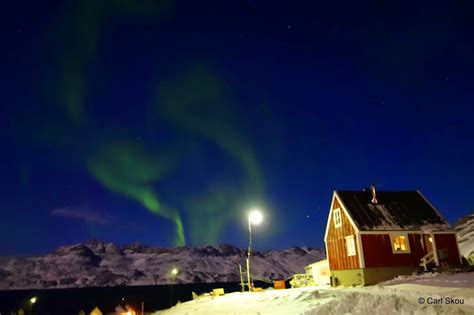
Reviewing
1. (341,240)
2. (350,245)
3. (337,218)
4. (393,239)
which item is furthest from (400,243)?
(337,218)

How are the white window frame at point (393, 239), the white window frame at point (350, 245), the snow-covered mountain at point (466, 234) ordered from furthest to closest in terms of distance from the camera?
the snow-covered mountain at point (466, 234)
the white window frame at point (350, 245)
the white window frame at point (393, 239)

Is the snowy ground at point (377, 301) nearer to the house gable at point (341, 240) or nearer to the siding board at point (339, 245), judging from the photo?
the house gable at point (341, 240)

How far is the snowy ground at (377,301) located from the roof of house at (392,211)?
18.6ft

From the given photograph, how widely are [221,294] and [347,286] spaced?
12.6 metres

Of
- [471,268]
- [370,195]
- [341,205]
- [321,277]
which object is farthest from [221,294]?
[471,268]

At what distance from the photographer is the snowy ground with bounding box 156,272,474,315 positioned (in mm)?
19125

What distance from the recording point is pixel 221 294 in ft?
136

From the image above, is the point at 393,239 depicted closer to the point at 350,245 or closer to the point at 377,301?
the point at 350,245

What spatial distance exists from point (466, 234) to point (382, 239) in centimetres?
4819

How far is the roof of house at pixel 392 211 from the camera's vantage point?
3725cm

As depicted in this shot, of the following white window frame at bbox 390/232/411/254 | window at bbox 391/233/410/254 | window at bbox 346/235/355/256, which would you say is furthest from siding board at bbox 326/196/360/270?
window at bbox 391/233/410/254

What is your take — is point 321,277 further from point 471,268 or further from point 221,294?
point 471,268

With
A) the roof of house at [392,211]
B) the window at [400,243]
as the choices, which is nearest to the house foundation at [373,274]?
the window at [400,243]

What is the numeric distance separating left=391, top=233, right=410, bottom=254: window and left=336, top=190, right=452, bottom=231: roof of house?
718 mm
